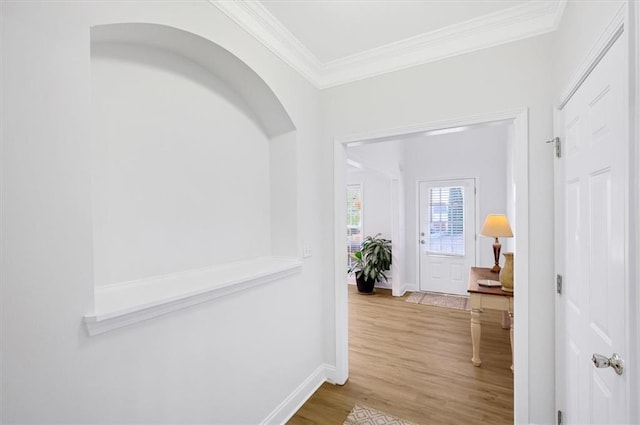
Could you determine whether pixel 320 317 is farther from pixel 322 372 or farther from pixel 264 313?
pixel 264 313

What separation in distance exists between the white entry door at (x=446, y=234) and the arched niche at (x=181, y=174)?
3868mm

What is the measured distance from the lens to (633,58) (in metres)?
0.82

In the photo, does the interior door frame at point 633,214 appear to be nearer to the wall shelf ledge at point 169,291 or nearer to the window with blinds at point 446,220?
the wall shelf ledge at point 169,291

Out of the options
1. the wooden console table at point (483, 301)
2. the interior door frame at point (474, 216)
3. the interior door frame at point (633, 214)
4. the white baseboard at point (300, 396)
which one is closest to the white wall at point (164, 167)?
the white baseboard at point (300, 396)

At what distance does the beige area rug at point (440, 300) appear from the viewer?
457cm

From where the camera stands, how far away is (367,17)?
6.15 feet

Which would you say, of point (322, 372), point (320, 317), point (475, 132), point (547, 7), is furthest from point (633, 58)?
point (475, 132)

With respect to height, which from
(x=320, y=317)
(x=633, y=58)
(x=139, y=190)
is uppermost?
(x=633, y=58)

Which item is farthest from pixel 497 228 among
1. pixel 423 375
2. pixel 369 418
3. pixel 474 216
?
pixel 474 216

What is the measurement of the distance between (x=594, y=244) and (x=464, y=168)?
428 cm

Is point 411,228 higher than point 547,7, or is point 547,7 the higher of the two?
point 547,7

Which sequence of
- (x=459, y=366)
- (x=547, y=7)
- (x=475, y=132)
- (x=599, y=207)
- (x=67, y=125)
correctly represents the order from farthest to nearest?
(x=475, y=132) → (x=459, y=366) → (x=547, y=7) → (x=599, y=207) → (x=67, y=125)

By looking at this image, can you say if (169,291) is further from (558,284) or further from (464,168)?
(464,168)

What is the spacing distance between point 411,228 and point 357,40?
4.05 meters
